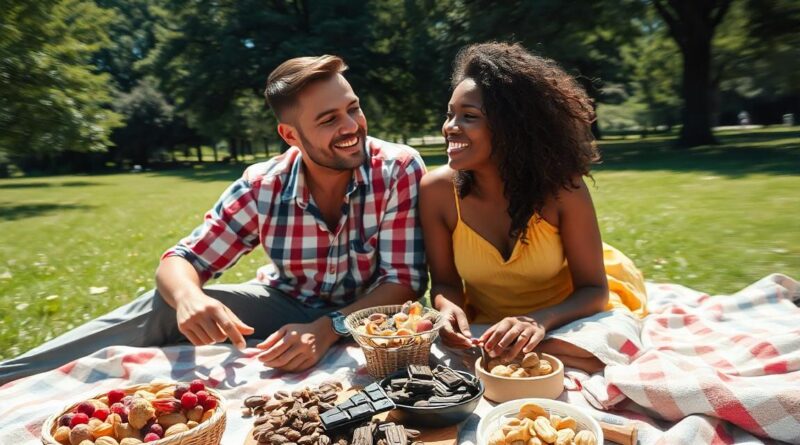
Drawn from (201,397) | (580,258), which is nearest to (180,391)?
(201,397)

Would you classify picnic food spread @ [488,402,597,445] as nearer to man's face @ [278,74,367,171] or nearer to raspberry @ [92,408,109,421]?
raspberry @ [92,408,109,421]

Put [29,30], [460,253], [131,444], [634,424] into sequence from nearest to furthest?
[131,444] → [634,424] → [460,253] → [29,30]

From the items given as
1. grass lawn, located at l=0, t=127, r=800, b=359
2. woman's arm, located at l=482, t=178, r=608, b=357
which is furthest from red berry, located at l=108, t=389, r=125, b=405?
grass lawn, located at l=0, t=127, r=800, b=359

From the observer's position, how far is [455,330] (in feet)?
9.91

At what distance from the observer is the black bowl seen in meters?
2.34

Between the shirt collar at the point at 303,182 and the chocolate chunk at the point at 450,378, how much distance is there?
1456 millimetres

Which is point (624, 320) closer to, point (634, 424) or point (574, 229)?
point (574, 229)

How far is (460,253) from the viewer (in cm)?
356

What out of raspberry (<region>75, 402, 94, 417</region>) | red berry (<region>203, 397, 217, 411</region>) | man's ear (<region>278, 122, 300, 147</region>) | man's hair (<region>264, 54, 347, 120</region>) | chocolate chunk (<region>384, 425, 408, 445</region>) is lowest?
chocolate chunk (<region>384, 425, 408, 445</region>)

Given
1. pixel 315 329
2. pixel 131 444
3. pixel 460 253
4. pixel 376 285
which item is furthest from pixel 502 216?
pixel 131 444

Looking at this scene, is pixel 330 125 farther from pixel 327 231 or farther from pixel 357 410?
pixel 357 410

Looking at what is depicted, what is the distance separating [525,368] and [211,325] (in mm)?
1537

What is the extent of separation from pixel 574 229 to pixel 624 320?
0.56 metres

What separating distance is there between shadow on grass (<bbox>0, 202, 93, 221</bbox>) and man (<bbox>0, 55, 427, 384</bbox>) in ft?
41.2
